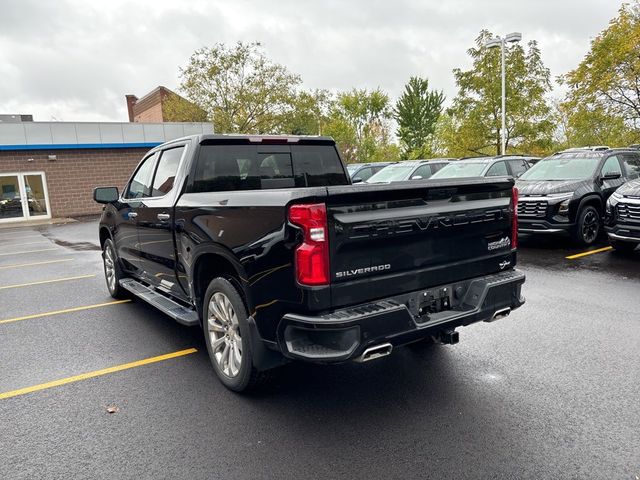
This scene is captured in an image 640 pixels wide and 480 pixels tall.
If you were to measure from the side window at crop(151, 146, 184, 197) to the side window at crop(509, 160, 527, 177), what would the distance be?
10484 millimetres

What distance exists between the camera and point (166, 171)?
4902 mm

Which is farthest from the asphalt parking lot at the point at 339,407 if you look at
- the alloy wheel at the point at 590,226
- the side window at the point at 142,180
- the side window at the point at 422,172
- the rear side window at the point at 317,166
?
the side window at the point at 422,172

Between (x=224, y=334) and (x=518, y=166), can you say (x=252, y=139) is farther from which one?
(x=518, y=166)

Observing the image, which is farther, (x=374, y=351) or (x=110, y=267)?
(x=110, y=267)

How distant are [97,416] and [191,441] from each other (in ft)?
2.78

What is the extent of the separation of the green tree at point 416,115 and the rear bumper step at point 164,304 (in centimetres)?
5959

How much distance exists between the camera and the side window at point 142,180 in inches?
210

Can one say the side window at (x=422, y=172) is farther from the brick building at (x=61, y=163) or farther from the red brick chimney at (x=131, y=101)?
the red brick chimney at (x=131, y=101)

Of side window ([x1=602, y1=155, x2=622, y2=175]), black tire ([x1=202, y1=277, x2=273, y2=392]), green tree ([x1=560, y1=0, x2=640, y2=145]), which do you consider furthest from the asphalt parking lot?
green tree ([x1=560, y1=0, x2=640, y2=145])

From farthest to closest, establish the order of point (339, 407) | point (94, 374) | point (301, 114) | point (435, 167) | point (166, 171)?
point (301, 114), point (435, 167), point (166, 171), point (94, 374), point (339, 407)

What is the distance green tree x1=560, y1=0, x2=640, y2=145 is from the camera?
654 inches

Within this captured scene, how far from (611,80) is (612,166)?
8.96 m

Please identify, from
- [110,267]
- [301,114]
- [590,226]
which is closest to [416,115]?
[301,114]

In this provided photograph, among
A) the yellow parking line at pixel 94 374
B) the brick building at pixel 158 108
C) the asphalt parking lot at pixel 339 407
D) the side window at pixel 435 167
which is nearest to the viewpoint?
the asphalt parking lot at pixel 339 407
